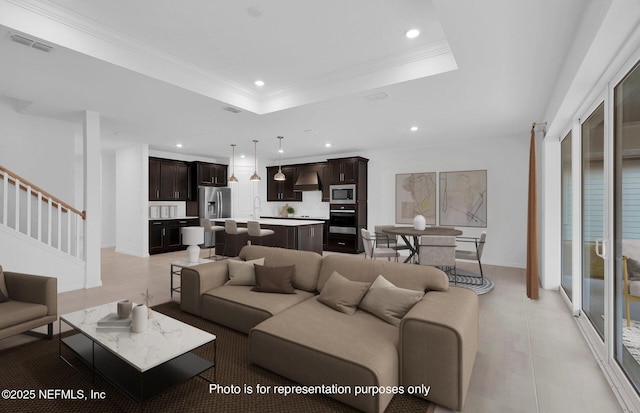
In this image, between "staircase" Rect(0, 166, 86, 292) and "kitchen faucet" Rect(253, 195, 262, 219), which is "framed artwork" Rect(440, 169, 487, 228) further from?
"staircase" Rect(0, 166, 86, 292)

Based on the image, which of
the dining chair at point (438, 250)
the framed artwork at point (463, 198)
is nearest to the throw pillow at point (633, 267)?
the dining chair at point (438, 250)

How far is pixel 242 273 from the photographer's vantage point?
332 centimetres

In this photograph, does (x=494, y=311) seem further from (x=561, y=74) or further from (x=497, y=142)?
(x=497, y=142)

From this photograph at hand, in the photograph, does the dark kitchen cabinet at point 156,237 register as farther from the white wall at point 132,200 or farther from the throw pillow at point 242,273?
the throw pillow at point 242,273

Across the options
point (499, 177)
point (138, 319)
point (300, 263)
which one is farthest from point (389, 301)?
point (499, 177)

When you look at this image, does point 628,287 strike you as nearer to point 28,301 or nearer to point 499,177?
point 499,177

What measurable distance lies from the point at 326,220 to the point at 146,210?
4373 mm

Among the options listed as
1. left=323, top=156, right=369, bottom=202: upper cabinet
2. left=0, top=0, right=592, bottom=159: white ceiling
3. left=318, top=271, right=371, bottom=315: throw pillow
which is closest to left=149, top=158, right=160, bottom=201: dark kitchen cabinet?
left=0, top=0, right=592, bottom=159: white ceiling

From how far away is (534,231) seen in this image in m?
4.21

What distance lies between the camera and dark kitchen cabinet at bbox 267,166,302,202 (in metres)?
9.08

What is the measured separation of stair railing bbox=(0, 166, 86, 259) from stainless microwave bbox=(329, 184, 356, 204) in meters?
5.16

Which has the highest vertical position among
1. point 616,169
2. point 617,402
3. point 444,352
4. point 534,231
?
point 616,169

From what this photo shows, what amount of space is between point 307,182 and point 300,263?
5.40 m

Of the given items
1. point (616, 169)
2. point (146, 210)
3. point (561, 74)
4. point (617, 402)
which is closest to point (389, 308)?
point (617, 402)
